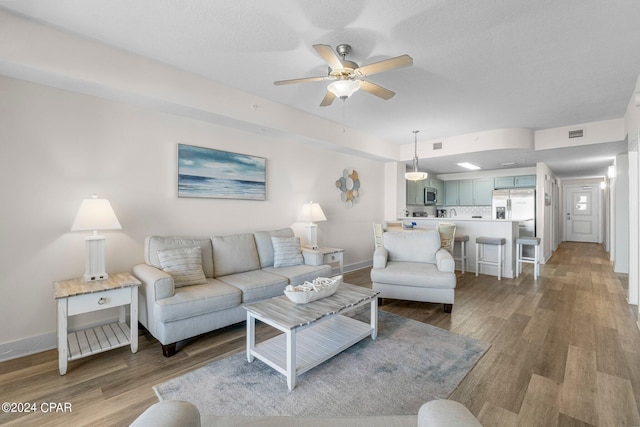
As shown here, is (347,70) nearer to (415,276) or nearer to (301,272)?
(301,272)

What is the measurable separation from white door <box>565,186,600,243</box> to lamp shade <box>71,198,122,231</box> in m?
12.5

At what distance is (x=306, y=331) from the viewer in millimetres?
2609

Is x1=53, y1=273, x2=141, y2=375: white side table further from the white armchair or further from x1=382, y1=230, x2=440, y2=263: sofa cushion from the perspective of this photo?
x1=382, y1=230, x2=440, y2=263: sofa cushion

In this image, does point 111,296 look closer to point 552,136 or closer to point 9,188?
point 9,188

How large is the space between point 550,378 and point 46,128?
176 inches

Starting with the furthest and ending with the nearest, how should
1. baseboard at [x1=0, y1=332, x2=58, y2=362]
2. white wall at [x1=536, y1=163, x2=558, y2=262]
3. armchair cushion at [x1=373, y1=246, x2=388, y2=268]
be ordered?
white wall at [x1=536, y1=163, x2=558, y2=262], armchair cushion at [x1=373, y1=246, x2=388, y2=268], baseboard at [x1=0, y1=332, x2=58, y2=362]

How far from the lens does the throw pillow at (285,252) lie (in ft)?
12.0

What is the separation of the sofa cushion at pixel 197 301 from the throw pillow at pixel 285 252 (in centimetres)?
88

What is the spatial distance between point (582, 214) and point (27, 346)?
1324cm

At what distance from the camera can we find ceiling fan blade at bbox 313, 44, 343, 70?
75.1 inches

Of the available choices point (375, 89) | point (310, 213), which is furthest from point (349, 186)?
point (375, 89)

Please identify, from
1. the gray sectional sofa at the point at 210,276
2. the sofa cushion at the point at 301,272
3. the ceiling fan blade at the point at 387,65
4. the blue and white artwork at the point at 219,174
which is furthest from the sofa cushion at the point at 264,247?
the ceiling fan blade at the point at 387,65

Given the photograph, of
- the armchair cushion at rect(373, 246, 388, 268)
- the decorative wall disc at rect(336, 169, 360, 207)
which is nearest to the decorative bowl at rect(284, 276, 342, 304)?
the armchair cushion at rect(373, 246, 388, 268)

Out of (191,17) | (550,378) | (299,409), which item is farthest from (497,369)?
(191,17)
